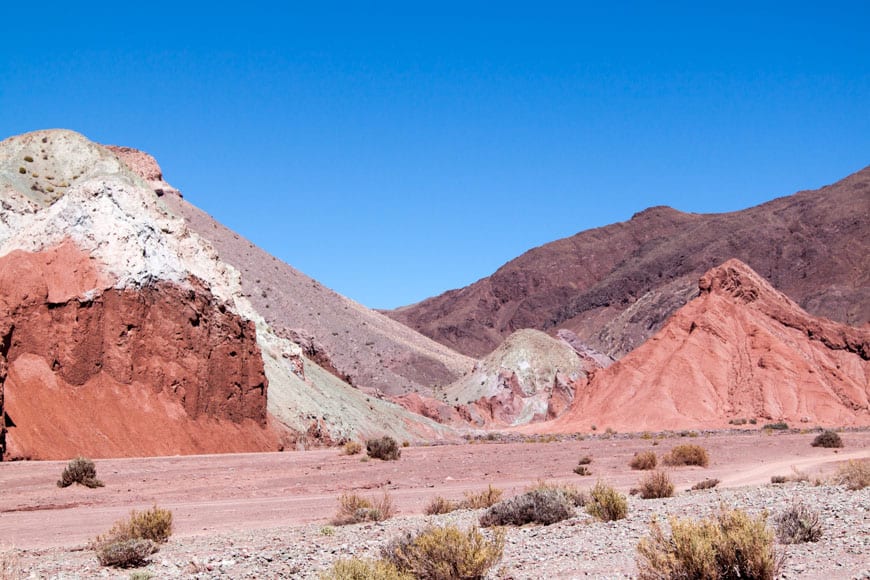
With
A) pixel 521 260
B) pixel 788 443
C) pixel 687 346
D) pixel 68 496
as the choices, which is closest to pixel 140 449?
pixel 68 496

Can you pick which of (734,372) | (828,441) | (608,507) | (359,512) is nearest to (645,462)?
(828,441)

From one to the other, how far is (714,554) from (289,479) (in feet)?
51.4

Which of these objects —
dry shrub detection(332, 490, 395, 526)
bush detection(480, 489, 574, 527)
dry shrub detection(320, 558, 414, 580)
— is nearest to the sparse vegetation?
bush detection(480, 489, 574, 527)

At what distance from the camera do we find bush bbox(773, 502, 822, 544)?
8711mm

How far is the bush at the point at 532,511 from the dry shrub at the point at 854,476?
4.49 metres

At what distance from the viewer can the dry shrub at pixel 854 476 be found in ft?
42.4

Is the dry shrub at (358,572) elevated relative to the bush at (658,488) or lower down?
elevated

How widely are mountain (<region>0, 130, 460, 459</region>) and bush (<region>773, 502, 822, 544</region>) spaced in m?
21.3

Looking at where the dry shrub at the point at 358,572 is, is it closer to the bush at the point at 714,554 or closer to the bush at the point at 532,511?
the bush at the point at 714,554

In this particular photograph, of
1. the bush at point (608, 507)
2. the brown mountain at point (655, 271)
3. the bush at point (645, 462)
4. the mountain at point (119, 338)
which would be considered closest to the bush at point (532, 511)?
the bush at point (608, 507)

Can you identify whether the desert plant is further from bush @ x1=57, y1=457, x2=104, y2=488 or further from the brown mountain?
the brown mountain

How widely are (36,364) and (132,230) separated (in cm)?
723

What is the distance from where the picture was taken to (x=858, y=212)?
428ft

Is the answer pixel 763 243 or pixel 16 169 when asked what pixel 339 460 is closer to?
pixel 16 169
